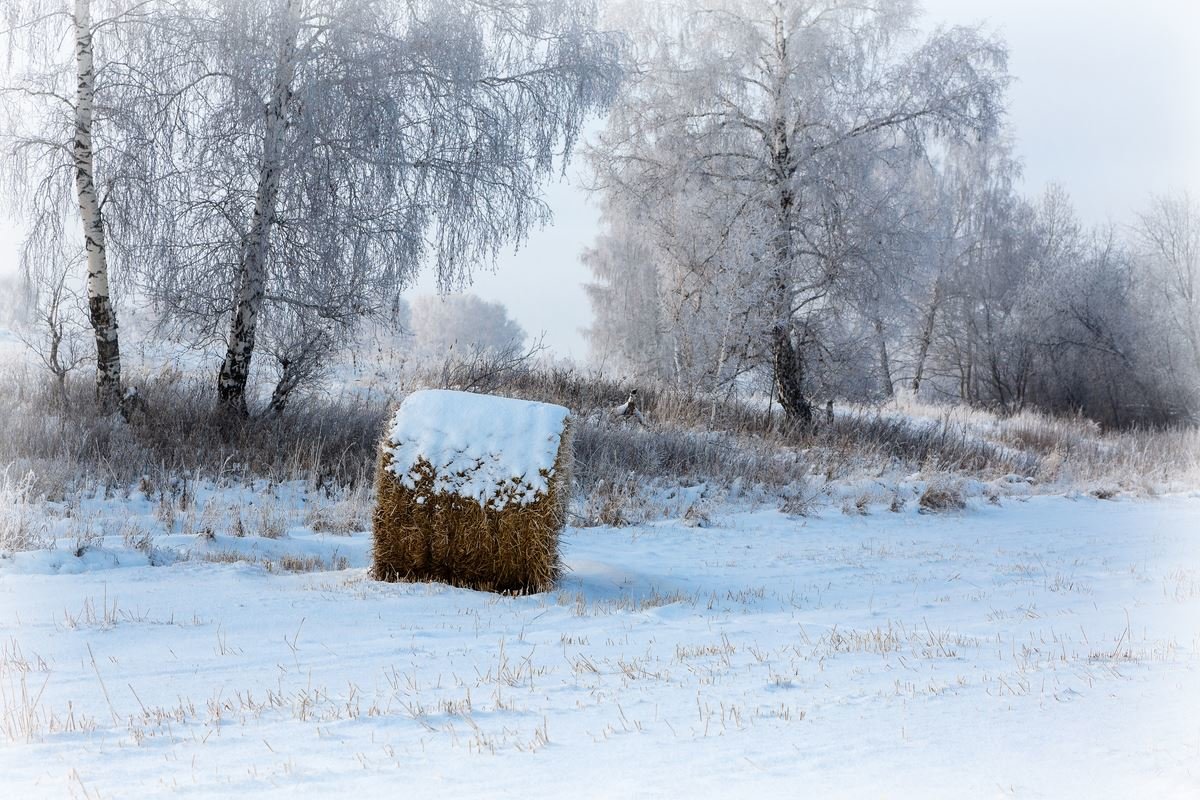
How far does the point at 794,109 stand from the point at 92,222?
35.6ft

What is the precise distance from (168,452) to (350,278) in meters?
2.91

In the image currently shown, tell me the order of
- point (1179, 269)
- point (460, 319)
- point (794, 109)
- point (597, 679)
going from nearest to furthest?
point (597, 679), point (794, 109), point (1179, 269), point (460, 319)

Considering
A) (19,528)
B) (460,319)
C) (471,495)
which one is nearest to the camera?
(471,495)

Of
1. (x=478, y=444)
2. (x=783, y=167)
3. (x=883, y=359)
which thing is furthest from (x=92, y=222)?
(x=883, y=359)

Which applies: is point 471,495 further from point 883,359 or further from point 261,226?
point 883,359

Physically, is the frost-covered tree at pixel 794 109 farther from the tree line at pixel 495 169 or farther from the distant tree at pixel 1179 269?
the distant tree at pixel 1179 269

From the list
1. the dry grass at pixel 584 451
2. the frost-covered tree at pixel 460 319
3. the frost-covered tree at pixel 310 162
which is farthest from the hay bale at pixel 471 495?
the frost-covered tree at pixel 460 319

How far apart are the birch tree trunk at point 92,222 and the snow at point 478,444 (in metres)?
6.28

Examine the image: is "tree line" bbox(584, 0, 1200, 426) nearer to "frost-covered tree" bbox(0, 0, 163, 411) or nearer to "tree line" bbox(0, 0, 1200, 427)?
"tree line" bbox(0, 0, 1200, 427)

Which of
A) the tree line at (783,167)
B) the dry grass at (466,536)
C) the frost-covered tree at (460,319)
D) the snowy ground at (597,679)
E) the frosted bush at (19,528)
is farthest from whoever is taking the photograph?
the frost-covered tree at (460,319)

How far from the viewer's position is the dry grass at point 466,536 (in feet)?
18.2

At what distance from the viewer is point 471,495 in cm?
559

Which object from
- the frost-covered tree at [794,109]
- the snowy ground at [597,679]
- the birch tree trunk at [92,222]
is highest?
the frost-covered tree at [794,109]

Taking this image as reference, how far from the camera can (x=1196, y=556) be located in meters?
7.72
